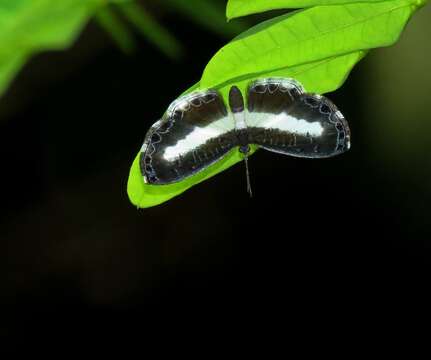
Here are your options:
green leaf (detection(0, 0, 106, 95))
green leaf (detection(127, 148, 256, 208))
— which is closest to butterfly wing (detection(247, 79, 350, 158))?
green leaf (detection(127, 148, 256, 208))

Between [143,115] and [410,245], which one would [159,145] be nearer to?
[143,115]

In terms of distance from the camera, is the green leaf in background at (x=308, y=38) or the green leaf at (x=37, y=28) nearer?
the green leaf at (x=37, y=28)

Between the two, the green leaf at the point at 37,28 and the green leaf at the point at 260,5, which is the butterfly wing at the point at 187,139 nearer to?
the green leaf at the point at 260,5

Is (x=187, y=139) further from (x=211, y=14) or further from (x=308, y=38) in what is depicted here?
(x=211, y=14)

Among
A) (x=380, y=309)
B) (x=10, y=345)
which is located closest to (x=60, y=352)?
(x=10, y=345)

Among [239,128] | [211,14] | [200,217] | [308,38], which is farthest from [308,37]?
[200,217]

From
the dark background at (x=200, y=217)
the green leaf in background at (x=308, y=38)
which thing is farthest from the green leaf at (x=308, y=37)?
the dark background at (x=200, y=217)
